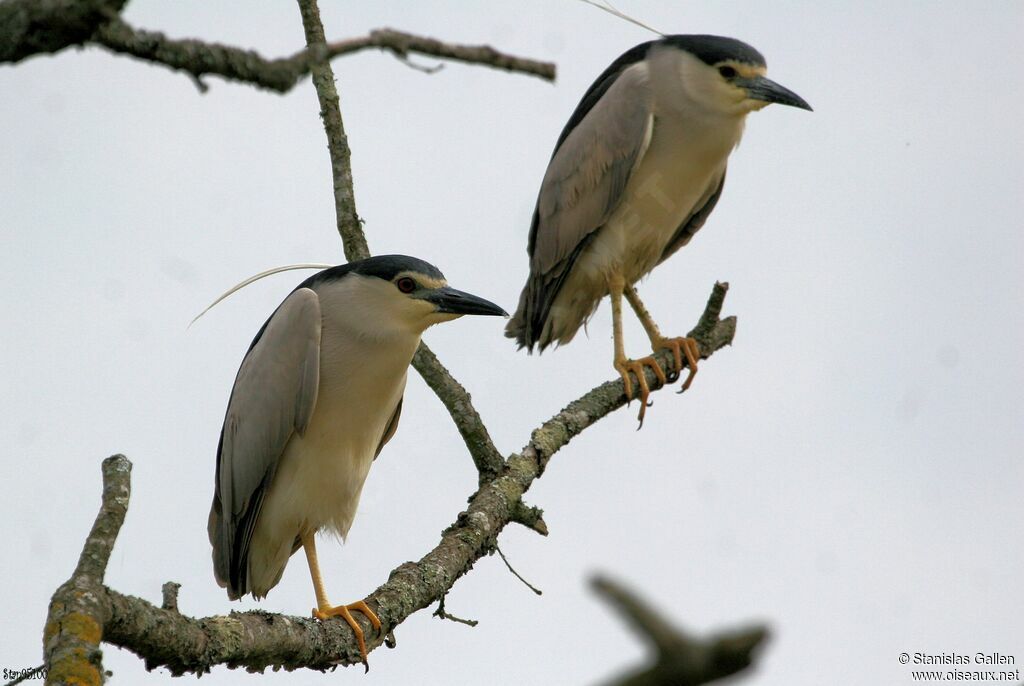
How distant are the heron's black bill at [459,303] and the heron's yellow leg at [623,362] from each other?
2.20 feet

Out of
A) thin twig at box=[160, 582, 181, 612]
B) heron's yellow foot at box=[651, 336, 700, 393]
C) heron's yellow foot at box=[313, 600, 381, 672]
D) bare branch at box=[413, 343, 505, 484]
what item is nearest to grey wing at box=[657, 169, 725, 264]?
heron's yellow foot at box=[651, 336, 700, 393]

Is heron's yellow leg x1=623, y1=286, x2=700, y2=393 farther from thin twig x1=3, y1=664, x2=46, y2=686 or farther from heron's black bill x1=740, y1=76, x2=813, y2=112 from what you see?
thin twig x1=3, y1=664, x2=46, y2=686

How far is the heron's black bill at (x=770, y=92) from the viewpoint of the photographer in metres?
4.80

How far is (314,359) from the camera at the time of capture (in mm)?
4105

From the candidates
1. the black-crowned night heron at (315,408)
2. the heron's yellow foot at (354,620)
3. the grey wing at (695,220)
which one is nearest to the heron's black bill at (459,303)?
the black-crowned night heron at (315,408)

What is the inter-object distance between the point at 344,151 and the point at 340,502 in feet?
4.26

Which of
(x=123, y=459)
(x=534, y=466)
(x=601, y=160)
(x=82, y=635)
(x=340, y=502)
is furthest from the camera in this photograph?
(x=601, y=160)

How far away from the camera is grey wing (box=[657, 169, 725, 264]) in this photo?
215 inches

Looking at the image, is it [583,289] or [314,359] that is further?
[583,289]

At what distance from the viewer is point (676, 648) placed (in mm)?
629

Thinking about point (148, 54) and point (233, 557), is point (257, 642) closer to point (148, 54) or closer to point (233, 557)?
point (233, 557)

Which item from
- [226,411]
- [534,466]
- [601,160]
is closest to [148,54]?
[534,466]

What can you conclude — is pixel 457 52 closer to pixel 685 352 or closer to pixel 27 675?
pixel 27 675

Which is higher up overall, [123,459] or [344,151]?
[344,151]
